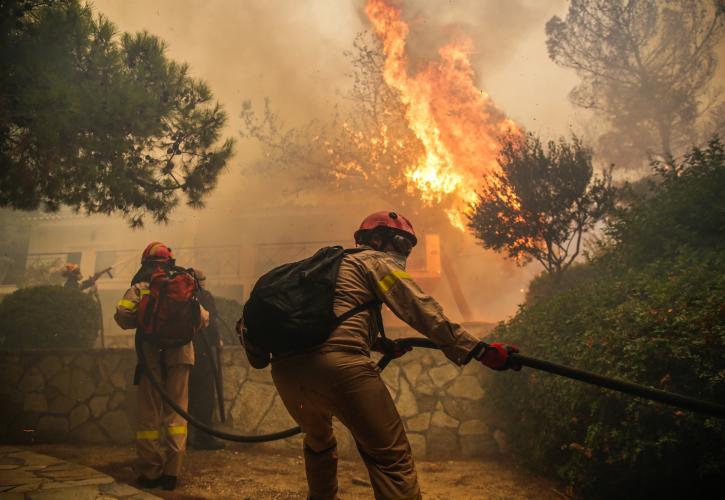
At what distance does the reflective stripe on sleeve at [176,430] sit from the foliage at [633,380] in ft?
11.4

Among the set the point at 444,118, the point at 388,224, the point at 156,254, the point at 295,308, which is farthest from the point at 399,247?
the point at 444,118

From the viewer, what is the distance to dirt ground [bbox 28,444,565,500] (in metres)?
4.17

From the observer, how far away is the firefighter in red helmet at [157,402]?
4.08 m

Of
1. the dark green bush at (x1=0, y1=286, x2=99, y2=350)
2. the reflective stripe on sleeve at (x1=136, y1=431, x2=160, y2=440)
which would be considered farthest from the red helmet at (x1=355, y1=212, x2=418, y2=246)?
the dark green bush at (x1=0, y1=286, x2=99, y2=350)

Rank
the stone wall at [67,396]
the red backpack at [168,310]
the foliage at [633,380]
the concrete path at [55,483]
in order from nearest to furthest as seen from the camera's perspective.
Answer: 1. the foliage at [633,380]
2. the concrete path at [55,483]
3. the red backpack at [168,310]
4. the stone wall at [67,396]

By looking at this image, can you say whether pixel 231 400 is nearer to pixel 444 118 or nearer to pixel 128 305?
pixel 128 305

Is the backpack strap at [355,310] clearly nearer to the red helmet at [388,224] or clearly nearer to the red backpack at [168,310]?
the red helmet at [388,224]

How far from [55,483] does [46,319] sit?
454 cm

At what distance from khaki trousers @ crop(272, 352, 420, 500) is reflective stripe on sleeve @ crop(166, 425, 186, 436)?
2469 millimetres

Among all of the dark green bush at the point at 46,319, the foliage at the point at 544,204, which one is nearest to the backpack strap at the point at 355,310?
the dark green bush at the point at 46,319

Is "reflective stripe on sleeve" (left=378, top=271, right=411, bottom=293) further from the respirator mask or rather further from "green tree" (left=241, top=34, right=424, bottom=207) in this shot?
"green tree" (left=241, top=34, right=424, bottom=207)

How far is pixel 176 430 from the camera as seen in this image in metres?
4.16

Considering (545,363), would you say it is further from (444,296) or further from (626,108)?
(626,108)

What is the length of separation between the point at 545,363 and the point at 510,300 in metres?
30.3
